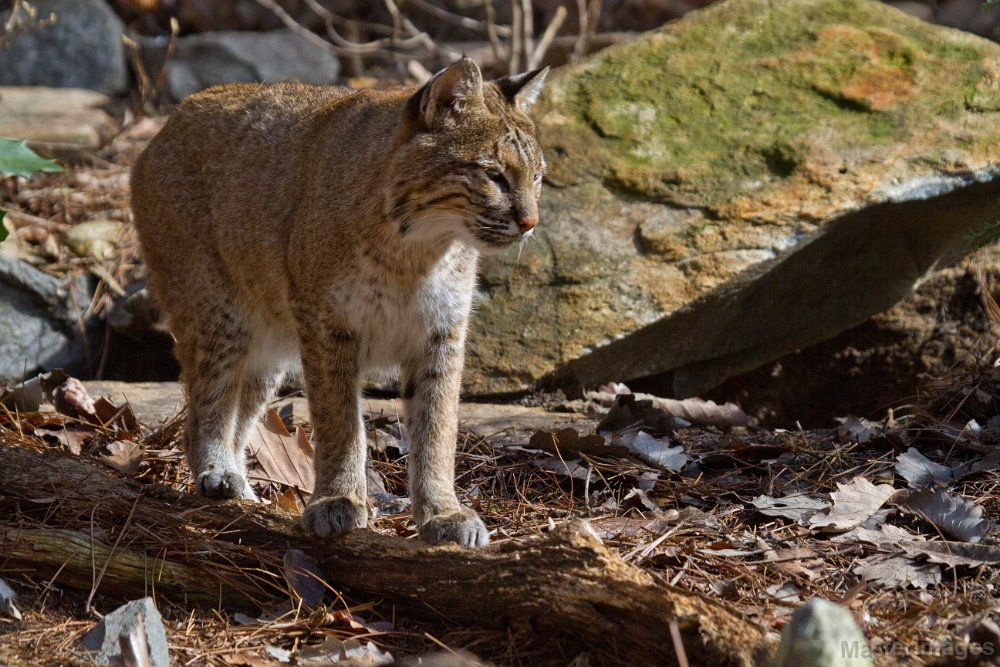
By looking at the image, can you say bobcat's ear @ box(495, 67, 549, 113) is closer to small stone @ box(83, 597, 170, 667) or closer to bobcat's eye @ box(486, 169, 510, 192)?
bobcat's eye @ box(486, 169, 510, 192)

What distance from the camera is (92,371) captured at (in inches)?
281

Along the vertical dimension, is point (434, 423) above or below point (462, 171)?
below

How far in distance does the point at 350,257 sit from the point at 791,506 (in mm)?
1863

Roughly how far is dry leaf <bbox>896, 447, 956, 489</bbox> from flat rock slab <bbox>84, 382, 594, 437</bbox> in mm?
1563

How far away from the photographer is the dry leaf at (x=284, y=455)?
4.60 meters

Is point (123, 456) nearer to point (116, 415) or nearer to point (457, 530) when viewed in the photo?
point (116, 415)

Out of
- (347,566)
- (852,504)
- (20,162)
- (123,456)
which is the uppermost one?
(20,162)

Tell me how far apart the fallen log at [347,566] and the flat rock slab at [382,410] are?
1.48 meters

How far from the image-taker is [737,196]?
6.15 metres

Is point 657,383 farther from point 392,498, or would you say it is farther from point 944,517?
point 944,517

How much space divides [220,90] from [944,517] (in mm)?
3689

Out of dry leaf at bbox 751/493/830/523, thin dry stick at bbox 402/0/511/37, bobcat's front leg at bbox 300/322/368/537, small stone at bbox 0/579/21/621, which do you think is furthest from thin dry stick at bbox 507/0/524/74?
small stone at bbox 0/579/21/621

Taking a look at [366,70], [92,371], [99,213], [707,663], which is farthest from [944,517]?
[366,70]

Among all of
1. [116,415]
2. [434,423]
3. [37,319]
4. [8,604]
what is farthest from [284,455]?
[37,319]
